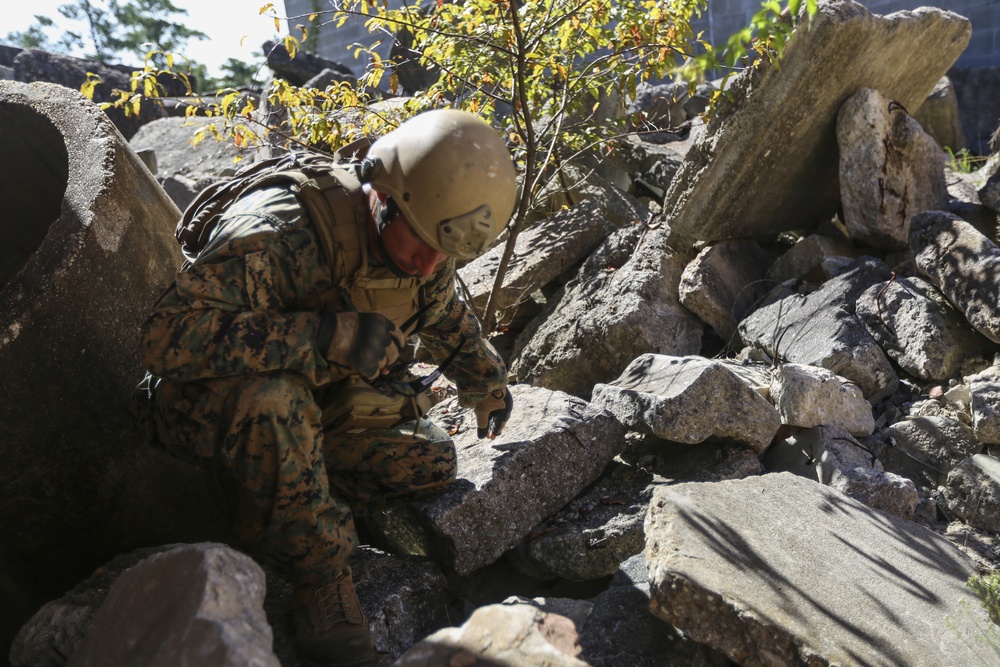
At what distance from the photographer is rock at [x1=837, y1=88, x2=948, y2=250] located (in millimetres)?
4445

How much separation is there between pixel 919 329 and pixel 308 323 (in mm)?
2666

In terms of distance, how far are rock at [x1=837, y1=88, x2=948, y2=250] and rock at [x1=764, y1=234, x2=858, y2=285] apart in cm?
11

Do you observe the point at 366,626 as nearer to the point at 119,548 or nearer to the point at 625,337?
the point at 119,548

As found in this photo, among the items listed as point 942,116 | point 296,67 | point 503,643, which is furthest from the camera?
point 296,67

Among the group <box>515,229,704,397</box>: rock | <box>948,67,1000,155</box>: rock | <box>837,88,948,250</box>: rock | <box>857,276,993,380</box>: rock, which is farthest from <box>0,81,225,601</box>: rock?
<box>948,67,1000,155</box>: rock

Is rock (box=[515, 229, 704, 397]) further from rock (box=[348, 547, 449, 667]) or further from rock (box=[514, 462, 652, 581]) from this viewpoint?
rock (box=[348, 547, 449, 667])

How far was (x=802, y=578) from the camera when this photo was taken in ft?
7.68

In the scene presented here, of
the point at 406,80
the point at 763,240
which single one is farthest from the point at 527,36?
the point at 406,80

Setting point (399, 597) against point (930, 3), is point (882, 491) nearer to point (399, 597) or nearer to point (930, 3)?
point (399, 597)

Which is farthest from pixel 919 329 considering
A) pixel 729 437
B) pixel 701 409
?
pixel 701 409

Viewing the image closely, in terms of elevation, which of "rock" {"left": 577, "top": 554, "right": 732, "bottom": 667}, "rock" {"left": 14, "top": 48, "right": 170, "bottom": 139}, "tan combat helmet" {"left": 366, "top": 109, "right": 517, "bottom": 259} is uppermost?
"tan combat helmet" {"left": 366, "top": 109, "right": 517, "bottom": 259}

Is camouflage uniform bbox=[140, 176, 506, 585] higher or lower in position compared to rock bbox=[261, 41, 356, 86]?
higher

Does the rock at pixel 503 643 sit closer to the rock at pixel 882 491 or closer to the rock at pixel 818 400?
the rock at pixel 882 491

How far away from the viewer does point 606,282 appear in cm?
466
